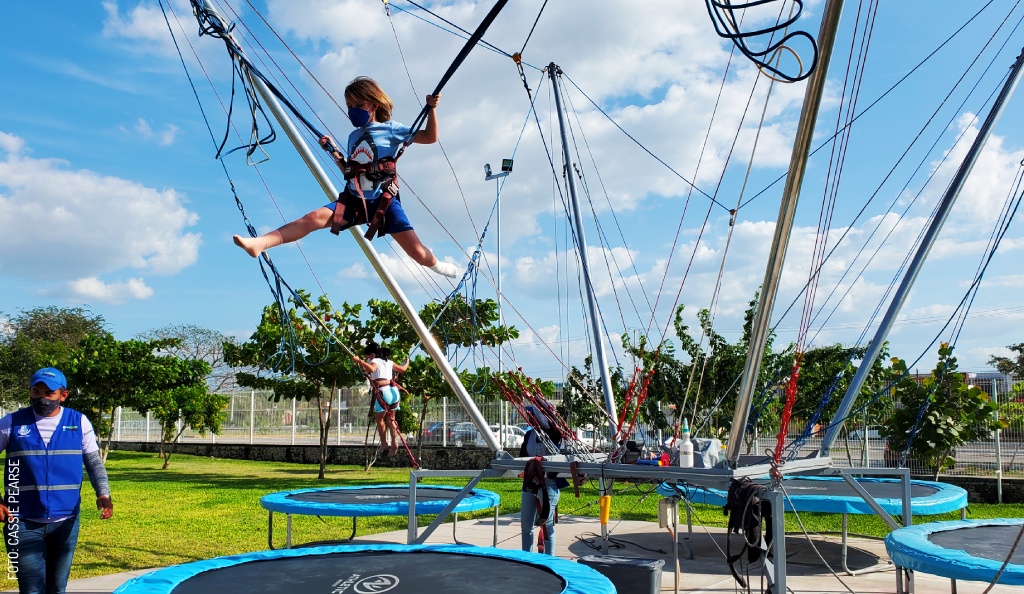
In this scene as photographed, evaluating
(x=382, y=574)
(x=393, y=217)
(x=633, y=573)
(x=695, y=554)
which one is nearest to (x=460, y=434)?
(x=695, y=554)

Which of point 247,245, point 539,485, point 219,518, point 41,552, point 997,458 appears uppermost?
point 247,245

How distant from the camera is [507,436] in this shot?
16.7m

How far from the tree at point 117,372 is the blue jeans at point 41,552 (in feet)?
39.4

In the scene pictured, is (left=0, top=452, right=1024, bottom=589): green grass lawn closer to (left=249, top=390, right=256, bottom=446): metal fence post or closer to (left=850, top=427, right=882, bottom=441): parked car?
(left=850, top=427, right=882, bottom=441): parked car

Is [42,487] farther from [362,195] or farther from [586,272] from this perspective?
[586,272]

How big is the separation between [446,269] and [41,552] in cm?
Result: 202

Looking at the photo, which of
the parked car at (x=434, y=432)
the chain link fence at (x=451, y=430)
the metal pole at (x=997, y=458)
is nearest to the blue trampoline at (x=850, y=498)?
the chain link fence at (x=451, y=430)

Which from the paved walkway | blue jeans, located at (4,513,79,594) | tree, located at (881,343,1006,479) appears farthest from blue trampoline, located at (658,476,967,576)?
blue jeans, located at (4,513,79,594)

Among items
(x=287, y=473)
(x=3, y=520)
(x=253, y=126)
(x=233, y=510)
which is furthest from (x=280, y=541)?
(x=287, y=473)

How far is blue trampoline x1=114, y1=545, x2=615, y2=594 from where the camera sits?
3176mm

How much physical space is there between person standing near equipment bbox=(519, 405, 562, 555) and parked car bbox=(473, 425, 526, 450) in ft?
30.6

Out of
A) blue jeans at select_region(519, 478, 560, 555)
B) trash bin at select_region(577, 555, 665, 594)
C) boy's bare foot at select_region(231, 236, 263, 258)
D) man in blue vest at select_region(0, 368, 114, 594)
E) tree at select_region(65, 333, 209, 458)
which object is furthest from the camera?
tree at select_region(65, 333, 209, 458)

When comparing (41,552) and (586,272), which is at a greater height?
(586,272)

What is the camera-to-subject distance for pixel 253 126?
365 centimetres
